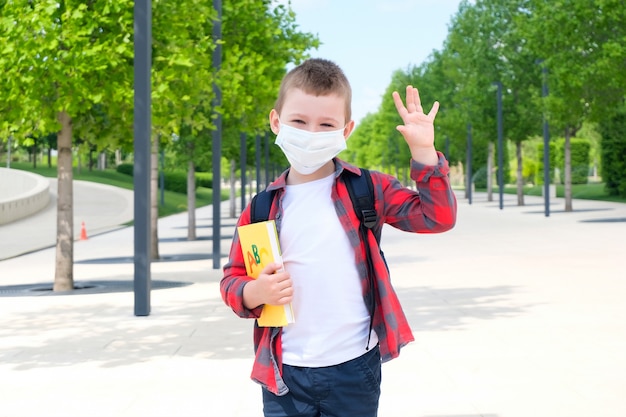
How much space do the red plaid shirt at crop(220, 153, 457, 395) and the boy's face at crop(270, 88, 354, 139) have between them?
187 millimetres

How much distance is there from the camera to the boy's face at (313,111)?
10.3 feet

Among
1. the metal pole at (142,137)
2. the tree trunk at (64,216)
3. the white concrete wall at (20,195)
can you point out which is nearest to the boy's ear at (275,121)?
the metal pole at (142,137)

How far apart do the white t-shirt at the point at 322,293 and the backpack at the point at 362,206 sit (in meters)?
0.06

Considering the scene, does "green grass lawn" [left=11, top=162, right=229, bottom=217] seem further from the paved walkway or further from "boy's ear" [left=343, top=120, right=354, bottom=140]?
"boy's ear" [left=343, top=120, right=354, bottom=140]

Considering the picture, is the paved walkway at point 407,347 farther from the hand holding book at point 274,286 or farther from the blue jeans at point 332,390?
the hand holding book at point 274,286

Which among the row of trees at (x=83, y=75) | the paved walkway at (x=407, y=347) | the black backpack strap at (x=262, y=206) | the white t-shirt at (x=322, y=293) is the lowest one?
the paved walkway at (x=407, y=347)

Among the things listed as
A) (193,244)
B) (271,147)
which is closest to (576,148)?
(271,147)

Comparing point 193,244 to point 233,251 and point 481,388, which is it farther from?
point 233,251

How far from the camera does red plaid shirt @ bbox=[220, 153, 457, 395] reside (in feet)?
10.3

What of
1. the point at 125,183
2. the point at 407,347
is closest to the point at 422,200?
the point at 407,347

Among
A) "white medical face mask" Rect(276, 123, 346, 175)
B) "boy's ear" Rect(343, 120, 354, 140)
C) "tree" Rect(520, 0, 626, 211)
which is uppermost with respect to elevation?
"tree" Rect(520, 0, 626, 211)

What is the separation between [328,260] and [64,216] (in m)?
11.5

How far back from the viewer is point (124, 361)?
8.26 meters

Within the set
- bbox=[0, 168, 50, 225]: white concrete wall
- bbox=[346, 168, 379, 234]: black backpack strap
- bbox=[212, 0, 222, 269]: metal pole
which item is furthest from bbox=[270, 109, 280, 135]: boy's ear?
bbox=[0, 168, 50, 225]: white concrete wall
